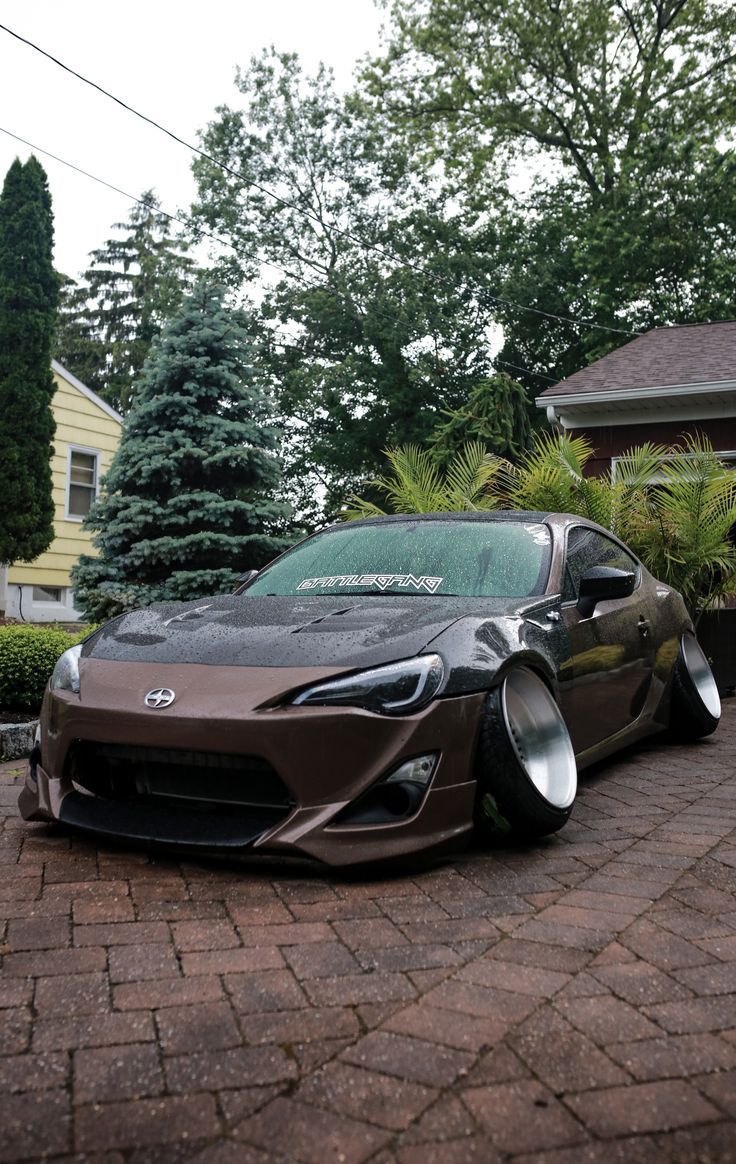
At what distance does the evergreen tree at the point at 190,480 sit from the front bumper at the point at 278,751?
5.80m

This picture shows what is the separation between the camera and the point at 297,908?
260cm

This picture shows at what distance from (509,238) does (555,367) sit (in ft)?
12.2

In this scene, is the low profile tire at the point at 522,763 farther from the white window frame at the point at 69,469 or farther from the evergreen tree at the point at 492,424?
the white window frame at the point at 69,469

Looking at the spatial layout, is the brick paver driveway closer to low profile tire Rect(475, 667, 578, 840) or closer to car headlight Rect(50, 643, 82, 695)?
low profile tire Rect(475, 667, 578, 840)

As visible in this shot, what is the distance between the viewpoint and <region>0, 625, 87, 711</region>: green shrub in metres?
5.43

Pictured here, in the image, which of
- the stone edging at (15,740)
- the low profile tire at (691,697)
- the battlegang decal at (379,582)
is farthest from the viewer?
the low profile tire at (691,697)

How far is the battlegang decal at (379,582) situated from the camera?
379 centimetres

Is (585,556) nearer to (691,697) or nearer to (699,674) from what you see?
(691,697)

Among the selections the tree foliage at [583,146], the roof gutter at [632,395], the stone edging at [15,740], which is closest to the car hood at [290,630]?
the stone edging at [15,740]

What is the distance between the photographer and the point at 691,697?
5246 mm

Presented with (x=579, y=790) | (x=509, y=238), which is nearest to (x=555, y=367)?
(x=509, y=238)

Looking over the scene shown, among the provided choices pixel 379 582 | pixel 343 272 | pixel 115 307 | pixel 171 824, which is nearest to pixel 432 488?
pixel 379 582

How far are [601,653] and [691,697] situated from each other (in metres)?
1.44

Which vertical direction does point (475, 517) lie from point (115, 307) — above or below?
below
